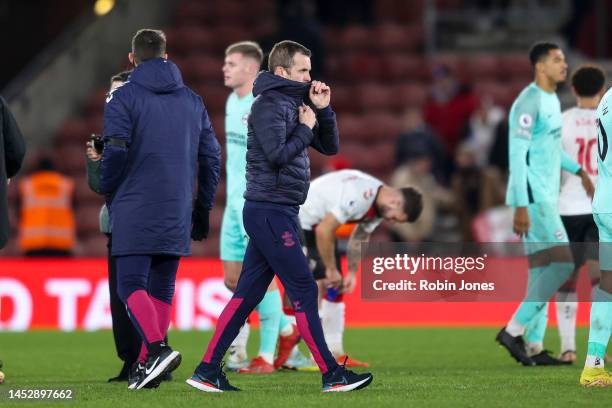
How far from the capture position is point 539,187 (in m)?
10.5

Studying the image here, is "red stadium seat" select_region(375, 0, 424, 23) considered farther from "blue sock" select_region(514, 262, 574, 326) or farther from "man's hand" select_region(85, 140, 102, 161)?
"man's hand" select_region(85, 140, 102, 161)

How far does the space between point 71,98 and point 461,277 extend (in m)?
12.3

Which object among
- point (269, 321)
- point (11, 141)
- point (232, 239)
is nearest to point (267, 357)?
point (269, 321)

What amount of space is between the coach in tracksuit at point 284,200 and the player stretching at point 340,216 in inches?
59.2

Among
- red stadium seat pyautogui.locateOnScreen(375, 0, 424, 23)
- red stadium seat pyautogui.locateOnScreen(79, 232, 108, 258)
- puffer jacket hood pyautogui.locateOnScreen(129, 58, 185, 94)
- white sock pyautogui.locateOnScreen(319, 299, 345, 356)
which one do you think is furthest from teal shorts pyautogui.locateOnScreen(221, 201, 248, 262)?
red stadium seat pyautogui.locateOnScreen(375, 0, 424, 23)

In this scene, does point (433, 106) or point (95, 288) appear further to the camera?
point (433, 106)

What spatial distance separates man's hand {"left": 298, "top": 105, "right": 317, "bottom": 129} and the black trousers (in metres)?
1.91

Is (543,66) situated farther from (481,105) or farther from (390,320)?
(481,105)

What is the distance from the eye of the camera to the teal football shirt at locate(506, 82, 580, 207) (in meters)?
10.4

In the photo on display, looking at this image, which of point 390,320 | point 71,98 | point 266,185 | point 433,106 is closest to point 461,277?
point 266,185

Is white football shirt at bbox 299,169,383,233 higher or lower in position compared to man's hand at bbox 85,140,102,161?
lower

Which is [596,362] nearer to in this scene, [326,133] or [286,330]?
[326,133]

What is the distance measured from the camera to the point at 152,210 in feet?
27.5

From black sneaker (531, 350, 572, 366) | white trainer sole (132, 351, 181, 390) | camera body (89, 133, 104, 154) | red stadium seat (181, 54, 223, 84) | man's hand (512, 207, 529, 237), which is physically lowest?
black sneaker (531, 350, 572, 366)
